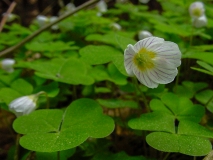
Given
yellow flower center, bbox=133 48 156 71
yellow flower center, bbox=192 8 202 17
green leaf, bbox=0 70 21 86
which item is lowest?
green leaf, bbox=0 70 21 86

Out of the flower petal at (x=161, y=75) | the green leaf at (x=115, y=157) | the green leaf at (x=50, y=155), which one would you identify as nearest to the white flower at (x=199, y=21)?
the flower petal at (x=161, y=75)

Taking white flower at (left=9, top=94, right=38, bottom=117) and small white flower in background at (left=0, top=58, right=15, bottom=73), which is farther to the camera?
small white flower in background at (left=0, top=58, right=15, bottom=73)

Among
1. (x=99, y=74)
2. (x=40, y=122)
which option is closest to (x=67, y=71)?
(x=99, y=74)

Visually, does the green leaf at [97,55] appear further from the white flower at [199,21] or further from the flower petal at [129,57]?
the white flower at [199,21]

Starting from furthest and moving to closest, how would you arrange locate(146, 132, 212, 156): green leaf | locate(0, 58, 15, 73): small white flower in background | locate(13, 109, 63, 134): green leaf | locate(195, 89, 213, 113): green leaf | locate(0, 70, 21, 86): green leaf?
locate(0, 58, 15, 73): small white flower in background, locate(0, 70, 21, 86): green leaf, locate(195, 89, 213, 113): green leaf, locate(13, 109, 63, 134): green leaf, locate(146, 132, 212, 156): green leaf

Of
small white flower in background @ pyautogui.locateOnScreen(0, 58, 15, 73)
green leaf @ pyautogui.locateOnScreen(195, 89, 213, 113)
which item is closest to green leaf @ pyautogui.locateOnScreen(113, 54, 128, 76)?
Result: green leaf @ pyautogui.locateOnScreen(195, 89, 213, 113)

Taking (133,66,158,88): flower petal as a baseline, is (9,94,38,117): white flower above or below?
below

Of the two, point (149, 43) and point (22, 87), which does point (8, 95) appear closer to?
point (22, 87)

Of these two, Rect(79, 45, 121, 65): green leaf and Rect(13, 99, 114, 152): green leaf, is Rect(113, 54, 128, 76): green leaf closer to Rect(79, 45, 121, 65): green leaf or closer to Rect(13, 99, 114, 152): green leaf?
Rect(79, 45, 121, 65): green leaf
